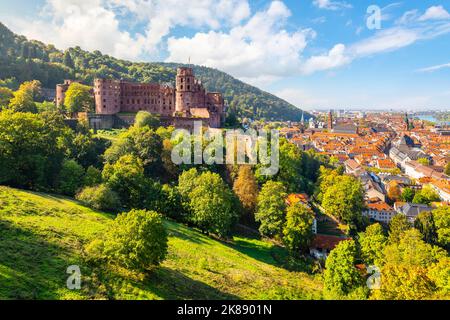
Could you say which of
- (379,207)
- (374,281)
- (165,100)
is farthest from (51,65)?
(374,281)

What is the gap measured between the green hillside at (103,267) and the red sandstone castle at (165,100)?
32.4 meters

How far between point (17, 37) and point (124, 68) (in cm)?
4455

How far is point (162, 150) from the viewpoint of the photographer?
168 ft

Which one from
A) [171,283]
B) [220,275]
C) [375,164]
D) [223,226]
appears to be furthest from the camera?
[375,164]

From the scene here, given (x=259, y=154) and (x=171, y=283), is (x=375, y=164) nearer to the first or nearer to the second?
(x=259, y=154)

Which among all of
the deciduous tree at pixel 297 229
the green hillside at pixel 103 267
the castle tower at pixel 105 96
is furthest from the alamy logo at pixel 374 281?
the castle tower at pixel 105 96

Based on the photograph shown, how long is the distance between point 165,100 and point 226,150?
1038 inches

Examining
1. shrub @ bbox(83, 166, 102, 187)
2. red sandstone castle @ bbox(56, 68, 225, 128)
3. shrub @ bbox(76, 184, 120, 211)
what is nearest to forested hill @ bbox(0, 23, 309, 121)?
red sandstone castle @ bbox(56, 68, 225, 128)

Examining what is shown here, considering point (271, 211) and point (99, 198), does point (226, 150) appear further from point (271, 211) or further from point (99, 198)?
point (99, 198)

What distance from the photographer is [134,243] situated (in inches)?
858

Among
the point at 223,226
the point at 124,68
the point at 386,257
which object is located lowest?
the point at 386,257

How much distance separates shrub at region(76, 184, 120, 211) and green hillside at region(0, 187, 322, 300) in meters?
1.25
